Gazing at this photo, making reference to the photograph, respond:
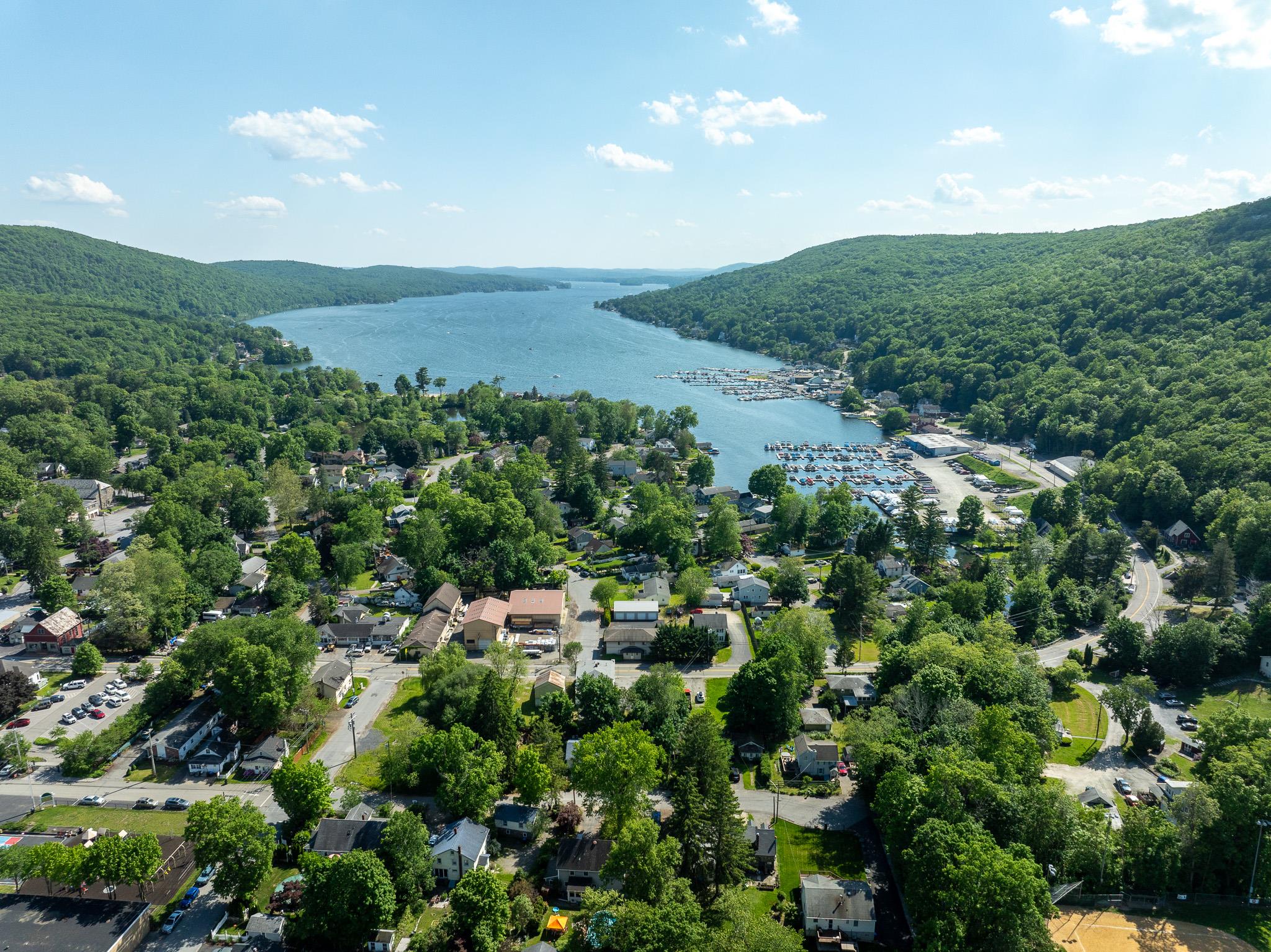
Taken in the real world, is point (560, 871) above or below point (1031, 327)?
A: below

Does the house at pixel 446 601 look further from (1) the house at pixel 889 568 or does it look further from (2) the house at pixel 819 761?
(1) the house at pixel 889 568

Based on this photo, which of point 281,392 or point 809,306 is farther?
point 809,306

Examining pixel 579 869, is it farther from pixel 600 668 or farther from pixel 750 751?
pixel 600 668

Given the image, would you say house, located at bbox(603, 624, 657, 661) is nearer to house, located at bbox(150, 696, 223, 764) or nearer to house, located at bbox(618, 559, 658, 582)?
house, located at bbox(618, 559, 658, 582)

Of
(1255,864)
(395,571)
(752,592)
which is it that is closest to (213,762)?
(395,571)

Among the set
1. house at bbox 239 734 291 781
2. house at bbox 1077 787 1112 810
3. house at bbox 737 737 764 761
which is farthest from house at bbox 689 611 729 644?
house at bbox 239 734 291 781

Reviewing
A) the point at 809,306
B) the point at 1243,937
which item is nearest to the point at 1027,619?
the point at 1243,937

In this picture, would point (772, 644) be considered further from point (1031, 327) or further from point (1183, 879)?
point (1031, 327)
